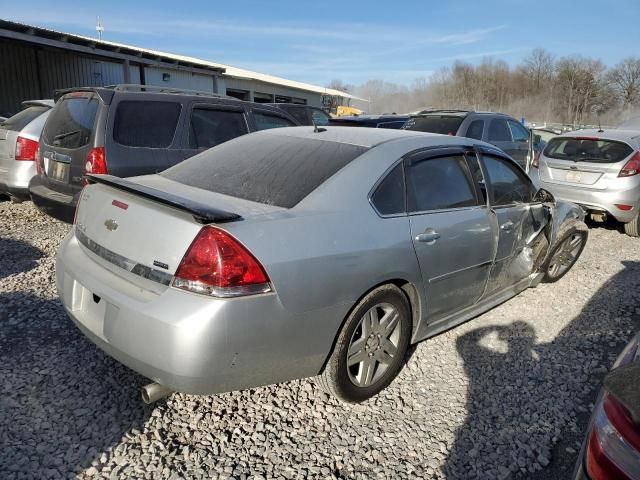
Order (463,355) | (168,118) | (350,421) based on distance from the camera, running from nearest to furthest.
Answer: (350,421)
(463,355)
(168,118)

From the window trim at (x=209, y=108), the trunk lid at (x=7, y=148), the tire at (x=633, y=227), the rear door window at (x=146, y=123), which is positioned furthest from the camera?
the tire at (x=633, y=227)

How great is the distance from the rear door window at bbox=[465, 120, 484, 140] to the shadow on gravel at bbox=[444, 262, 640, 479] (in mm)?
4862

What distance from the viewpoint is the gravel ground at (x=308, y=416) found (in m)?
2.31

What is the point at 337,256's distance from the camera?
2.43m

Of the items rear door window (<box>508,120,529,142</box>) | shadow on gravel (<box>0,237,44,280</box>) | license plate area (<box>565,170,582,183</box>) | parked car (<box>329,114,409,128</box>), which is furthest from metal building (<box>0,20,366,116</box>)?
license plate area (<box>565,170,582,183</box>)

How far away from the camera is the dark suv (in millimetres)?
4680

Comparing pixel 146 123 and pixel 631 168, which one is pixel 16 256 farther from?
pixel 631 168

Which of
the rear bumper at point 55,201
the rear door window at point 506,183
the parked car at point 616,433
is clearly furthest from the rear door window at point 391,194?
the rear bumper at point 55,201

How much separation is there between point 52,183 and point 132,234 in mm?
3289

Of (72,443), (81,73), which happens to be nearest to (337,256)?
(72,443)

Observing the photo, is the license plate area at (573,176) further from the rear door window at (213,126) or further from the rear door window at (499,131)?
the rear door window at (213,126)

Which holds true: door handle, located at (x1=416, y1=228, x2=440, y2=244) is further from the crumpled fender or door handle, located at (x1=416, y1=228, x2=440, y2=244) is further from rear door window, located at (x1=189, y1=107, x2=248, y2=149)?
rear door window, located at (x1=189, y1=107, x2=248, y2=149)

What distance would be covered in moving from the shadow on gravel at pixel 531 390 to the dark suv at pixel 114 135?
A: 11.6 feet

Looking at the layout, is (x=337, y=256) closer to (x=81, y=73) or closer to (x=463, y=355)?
(x=463, y=355)
